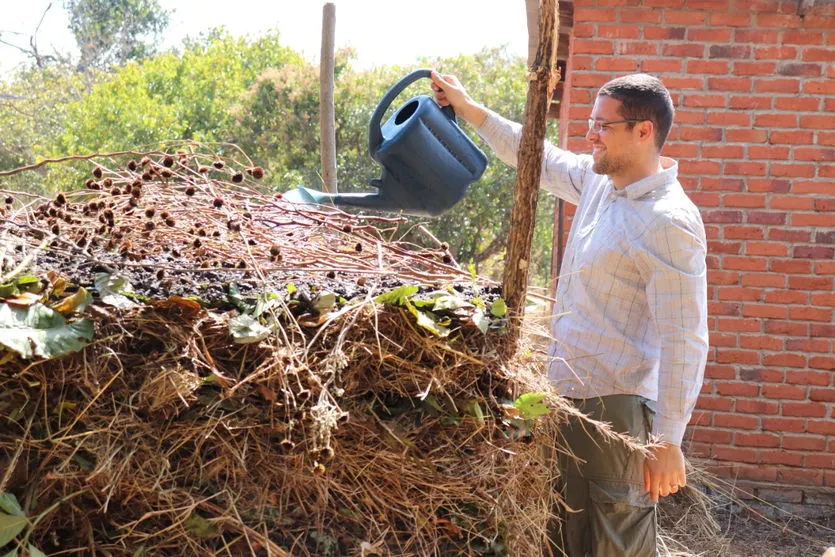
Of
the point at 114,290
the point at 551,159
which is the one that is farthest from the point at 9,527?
the point at 551,159

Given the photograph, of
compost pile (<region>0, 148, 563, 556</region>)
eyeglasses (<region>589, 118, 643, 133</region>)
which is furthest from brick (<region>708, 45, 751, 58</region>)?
compost pile (<region>0, 148, 563, 556</region>)

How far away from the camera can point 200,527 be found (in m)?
1.69

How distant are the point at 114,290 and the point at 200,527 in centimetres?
48

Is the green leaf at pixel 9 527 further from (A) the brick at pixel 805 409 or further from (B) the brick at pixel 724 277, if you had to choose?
(A) the brick at pixel 805 409

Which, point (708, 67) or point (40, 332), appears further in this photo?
point (708, 67)

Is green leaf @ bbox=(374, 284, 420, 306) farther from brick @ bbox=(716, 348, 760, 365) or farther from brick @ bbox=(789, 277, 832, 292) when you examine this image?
brick @ bbox=(789, 277, 832, 292)

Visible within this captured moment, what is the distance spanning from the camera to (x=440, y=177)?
8.87 feet

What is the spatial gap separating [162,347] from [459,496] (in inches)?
25.8

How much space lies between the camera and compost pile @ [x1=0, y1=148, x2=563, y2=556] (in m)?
1.66

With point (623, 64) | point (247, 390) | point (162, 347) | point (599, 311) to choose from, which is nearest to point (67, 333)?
point (162, 347)

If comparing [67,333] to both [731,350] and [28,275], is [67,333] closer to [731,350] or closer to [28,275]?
[28,275]

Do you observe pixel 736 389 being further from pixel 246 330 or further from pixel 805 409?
pixel 246 330

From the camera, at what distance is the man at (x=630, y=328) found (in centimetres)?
220

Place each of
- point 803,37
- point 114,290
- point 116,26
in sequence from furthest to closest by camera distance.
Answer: point 116,26 → point 803,37 → point 114,290
